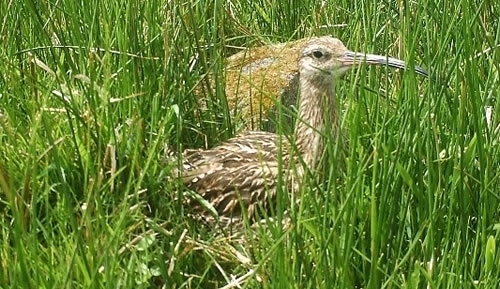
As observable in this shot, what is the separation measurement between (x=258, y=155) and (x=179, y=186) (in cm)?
35

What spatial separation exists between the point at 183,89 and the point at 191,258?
66cm

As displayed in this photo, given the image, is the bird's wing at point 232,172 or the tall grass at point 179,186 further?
the bird's wing at point 232,172

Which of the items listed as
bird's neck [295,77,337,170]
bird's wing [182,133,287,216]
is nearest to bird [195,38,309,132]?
bird's neck [295,77,337,170]

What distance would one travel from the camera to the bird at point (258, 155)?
2463 mm

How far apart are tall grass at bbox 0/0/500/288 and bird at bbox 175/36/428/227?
10cm

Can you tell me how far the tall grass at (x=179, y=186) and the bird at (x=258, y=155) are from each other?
0.10 meters

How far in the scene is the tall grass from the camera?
1690mm

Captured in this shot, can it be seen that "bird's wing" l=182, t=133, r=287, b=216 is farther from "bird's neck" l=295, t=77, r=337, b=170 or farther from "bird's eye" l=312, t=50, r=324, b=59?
"bird's eye" l=312, t=50, r=324, b=59

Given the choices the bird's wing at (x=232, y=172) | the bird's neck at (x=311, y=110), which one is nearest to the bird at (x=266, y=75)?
the bird's neck at (x=311, y=110)

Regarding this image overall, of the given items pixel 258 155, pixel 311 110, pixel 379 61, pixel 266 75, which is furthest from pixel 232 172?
pixel 266 75

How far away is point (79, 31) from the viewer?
2584 millimetres

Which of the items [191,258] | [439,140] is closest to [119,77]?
[191,258]

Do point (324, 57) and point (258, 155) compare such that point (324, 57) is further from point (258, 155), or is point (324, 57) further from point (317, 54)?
point (258, 155)

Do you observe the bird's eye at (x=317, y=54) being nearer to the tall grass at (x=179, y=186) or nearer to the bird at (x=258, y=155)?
the bird at (x=258, y=155)
